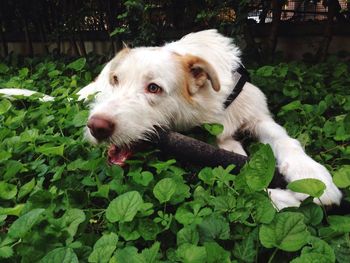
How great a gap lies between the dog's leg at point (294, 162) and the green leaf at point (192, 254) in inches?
28.6

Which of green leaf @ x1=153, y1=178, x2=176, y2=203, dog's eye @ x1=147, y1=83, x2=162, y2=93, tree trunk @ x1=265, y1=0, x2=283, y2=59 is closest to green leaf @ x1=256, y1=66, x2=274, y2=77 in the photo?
tree trunk @ x1=265, y1=0, x2=283, y2=59

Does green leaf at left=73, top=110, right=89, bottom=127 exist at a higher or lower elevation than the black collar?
lower

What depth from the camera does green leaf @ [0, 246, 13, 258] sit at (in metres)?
1.42

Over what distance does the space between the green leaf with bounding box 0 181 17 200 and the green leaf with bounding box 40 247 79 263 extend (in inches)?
30.3

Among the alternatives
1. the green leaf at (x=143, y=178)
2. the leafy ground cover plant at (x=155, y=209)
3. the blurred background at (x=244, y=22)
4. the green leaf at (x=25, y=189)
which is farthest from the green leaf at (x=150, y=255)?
the blurred background at (x=244, y=22)

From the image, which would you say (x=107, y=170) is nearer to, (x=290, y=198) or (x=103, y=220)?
(x=103, y=220)

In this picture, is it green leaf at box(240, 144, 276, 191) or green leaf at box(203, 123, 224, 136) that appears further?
green leaf at box(203, 123, 224, 136)

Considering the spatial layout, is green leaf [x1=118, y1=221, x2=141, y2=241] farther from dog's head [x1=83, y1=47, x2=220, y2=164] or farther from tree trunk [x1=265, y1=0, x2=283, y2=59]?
tree trunk [x1=265, y1=0, x2=283, y2=59]

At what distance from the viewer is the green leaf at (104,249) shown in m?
1.40

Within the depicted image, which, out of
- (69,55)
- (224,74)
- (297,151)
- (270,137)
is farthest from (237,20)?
(69,55)

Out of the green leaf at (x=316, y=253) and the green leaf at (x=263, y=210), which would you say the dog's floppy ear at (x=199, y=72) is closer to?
the green leaf at (x=263, y=210)

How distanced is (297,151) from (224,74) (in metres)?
1.05

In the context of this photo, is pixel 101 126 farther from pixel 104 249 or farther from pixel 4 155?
pixel 104 249

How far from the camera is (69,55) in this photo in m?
7.91
